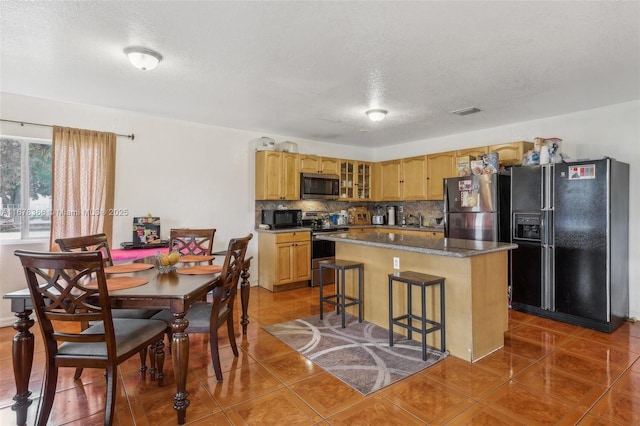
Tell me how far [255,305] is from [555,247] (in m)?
3.67

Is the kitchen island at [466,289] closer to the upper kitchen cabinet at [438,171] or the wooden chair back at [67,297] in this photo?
the wooden chair back at [67,297]

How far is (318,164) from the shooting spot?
Answer: 5879 millimetres

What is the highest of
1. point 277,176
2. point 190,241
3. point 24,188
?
point 277,176

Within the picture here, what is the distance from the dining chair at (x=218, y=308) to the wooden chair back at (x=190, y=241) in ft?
3.30

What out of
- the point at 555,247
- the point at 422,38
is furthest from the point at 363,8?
the point at 555,247

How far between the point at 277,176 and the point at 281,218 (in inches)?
27.1

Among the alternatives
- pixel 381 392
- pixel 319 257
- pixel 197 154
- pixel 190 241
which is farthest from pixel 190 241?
pixel 381 392

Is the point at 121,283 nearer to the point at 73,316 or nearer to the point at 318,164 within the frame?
the point at 73,316

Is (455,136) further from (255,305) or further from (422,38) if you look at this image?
(255,305)

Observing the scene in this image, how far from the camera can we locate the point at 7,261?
3.67 metres

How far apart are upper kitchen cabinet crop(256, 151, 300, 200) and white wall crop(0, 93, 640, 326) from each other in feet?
0.70

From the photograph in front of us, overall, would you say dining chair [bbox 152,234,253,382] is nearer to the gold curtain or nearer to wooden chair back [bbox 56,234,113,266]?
wooden chair back [bbox 56,234,113,266]

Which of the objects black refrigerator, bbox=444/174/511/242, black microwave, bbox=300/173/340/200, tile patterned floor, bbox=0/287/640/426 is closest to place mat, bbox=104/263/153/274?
tile patterned floor, bbox=0/287/640/426

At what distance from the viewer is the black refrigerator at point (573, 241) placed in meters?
3.40
